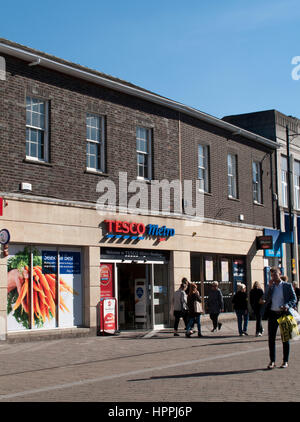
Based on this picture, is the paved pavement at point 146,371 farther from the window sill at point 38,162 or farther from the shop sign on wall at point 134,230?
the window sill at point 38,162

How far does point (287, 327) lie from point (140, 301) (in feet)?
35.4

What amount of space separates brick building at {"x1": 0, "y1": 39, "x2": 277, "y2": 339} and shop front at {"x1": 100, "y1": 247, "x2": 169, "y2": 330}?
0.12ft

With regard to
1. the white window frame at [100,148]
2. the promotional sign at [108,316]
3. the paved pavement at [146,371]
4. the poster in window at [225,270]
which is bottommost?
the paved pavement at [146,371]

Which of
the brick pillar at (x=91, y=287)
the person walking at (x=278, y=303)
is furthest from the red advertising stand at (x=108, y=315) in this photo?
the person walking at (x=278, y=303)

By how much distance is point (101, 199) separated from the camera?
66.3ft

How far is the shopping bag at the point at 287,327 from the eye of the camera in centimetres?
1164

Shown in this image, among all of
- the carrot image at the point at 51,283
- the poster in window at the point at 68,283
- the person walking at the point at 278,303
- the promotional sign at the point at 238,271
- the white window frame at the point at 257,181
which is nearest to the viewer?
the person walking at the point at 278,303

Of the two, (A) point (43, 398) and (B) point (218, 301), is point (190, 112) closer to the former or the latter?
(B) point (218, 301)

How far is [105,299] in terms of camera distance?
65.3 feet

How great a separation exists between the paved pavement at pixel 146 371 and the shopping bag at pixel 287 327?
1.89 feet

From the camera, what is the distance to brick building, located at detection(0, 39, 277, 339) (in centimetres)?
1789

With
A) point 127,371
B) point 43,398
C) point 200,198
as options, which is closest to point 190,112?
point 200,198

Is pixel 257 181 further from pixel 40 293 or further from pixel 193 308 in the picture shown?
pixel 40 293

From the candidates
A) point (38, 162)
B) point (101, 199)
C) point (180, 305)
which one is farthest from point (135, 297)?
point (38, 162)
